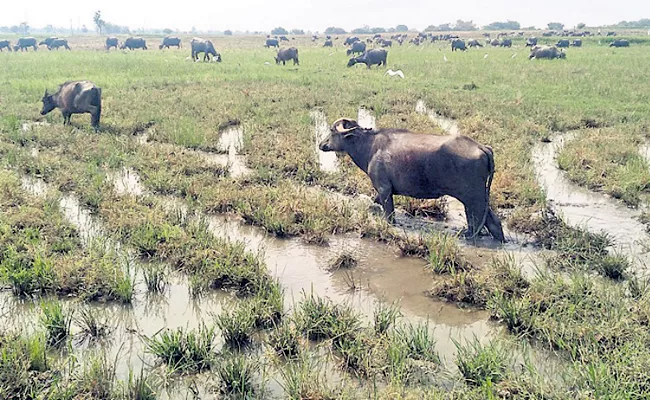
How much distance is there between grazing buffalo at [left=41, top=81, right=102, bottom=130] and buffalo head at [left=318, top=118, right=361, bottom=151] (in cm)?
504

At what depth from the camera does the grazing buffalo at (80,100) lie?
30.9 ft

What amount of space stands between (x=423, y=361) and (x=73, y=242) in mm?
3286

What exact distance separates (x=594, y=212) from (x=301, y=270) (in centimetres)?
334

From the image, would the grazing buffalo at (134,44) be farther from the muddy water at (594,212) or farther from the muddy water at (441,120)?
the muddy water at (594,212)

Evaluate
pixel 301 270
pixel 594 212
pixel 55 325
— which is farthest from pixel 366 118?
pixel 55 325

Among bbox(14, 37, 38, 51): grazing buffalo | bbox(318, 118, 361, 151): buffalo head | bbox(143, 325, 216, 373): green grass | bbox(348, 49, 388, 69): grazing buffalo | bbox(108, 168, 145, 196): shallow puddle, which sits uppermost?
bbox(14, 37, 38, 51): grazing buffalo

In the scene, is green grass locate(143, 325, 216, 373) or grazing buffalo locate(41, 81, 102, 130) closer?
green grass locate(143, 325, 216, 373)

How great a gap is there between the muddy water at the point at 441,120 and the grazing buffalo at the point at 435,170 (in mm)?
3683

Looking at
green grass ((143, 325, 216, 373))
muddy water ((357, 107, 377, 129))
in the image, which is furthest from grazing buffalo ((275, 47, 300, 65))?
green grass ((143, 325, 216, 373))

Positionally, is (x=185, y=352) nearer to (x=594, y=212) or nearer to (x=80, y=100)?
(x=594, y=212)

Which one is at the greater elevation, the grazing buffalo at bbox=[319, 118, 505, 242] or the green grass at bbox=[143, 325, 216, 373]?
the grazing buffalo at bbox=[319, 118, 505, 242]

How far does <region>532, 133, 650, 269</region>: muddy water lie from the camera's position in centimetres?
487

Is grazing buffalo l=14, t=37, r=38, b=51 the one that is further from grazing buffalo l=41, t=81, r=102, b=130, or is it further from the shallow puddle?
the shallow puddle

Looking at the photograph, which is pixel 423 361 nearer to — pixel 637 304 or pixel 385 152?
pixel 637 304
